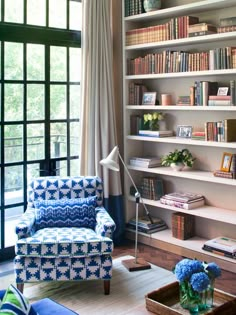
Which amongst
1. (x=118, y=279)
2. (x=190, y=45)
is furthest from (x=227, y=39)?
(x=118, y=279)

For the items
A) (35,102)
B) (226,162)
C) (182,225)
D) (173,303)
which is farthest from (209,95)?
(173,303)

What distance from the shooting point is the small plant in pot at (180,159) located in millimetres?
4520

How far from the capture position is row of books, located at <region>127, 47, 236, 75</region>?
403cm

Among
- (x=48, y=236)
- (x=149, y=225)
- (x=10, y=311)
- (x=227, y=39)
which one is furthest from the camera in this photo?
(x=149, y=225)

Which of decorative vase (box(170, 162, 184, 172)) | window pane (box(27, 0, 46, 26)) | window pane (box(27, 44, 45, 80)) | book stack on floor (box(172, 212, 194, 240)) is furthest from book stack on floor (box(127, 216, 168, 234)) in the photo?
window pane (box(27, 0, 46, 26))

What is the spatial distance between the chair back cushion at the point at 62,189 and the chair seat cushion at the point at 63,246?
605mm

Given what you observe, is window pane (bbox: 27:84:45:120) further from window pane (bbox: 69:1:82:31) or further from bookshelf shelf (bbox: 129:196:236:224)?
bookshelf shelf (bbox: 129:196:236:224)

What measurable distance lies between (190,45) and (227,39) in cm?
45

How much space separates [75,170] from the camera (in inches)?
195

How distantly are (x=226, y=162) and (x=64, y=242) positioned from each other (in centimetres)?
166

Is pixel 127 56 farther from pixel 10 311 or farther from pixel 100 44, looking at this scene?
pixel 10 311

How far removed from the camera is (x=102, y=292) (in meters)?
3.66

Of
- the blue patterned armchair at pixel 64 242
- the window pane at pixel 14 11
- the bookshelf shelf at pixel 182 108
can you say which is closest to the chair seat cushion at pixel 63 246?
the blue patterned armchair at pixel 64 242

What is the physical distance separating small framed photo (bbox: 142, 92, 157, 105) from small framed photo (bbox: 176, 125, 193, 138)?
0.39 m
